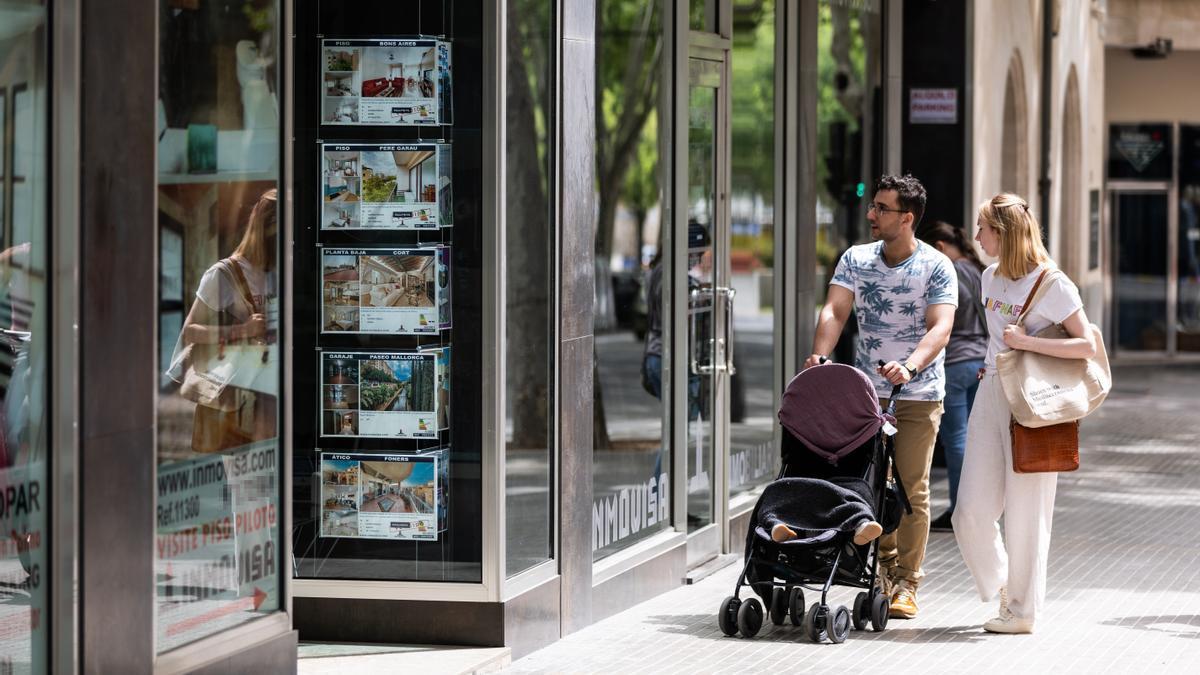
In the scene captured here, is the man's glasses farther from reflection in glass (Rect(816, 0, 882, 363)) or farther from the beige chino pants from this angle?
reflection in glass (Rect(816, 0, 882, 363))

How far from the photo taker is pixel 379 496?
7.55 meters

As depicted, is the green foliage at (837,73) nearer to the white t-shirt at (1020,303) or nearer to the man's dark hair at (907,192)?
the man's dark hair at (907,192)

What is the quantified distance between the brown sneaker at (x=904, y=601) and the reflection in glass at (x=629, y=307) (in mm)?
1297

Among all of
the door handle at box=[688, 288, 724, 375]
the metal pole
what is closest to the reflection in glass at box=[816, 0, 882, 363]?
the door handle at box=[688, 288, 724, 375]

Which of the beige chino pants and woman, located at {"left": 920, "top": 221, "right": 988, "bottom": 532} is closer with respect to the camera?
the beige chino pants

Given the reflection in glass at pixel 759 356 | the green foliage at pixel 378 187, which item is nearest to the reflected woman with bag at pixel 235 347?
the green foliage at pixel 378 187

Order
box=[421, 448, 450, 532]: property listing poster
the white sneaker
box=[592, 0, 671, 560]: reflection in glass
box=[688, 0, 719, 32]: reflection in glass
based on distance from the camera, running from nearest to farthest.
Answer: box=[421, 448, 450, 532]: property listing poster, the white sneaker, box=[592, 0, 671, 560]: reflection in glass, box=[688, 0, 719, 32]: reflection in glass

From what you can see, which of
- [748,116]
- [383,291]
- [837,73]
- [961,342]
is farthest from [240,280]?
[748,116]

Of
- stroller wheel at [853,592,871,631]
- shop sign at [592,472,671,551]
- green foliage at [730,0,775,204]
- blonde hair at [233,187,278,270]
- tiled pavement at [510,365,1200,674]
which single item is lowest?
tiled pavement at [510,365,1200,674]

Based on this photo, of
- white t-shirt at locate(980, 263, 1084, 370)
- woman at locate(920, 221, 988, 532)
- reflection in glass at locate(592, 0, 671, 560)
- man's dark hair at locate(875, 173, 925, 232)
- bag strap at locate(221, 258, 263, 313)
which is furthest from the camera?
woman at locate(920, 221, 988, 532)

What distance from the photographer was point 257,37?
6133 millimetres

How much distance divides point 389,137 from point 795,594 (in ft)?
8.71

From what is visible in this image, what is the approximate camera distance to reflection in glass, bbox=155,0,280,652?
5.64 meters

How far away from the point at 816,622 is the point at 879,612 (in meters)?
0.46
